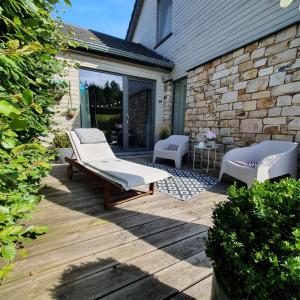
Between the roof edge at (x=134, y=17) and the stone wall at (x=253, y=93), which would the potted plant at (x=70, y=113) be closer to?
the stone wall at (x=253, y=93)

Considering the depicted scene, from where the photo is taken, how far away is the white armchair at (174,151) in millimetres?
4441

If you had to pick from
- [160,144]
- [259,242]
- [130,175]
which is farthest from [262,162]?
[160,144]

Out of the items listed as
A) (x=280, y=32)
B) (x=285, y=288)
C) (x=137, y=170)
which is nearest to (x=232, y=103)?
(x=280, y=32)

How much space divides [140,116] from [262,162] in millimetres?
4461

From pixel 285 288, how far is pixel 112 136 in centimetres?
563

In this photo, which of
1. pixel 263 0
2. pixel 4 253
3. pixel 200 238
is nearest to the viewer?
pixel 4 253

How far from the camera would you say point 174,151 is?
177 inches

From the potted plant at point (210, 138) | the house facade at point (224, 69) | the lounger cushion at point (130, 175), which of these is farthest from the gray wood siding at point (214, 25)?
the lounger cushion at point (130, 175)

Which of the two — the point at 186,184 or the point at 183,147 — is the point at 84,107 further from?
the point at 186,184

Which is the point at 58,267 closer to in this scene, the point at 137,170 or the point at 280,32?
the point at 137,170

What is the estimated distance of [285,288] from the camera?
1.96 feet

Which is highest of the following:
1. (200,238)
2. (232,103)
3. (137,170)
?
(232,103)

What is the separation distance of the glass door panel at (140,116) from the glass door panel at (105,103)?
1.40ft

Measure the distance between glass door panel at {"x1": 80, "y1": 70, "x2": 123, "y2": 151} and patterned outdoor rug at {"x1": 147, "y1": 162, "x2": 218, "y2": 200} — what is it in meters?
2.79
